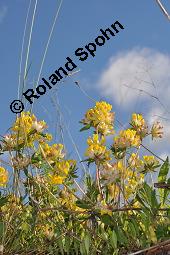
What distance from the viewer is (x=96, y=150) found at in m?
1.88

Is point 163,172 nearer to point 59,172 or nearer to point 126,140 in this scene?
point 126,140

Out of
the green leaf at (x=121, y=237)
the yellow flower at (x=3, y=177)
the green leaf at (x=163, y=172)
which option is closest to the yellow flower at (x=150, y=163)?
the green leaf at (x=163, y=172)

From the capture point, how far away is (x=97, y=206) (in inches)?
67.6

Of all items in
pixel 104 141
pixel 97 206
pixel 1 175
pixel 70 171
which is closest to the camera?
pixel 97 206

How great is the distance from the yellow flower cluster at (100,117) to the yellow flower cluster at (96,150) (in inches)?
5.0

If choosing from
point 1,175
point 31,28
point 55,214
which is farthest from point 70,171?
point 31,28

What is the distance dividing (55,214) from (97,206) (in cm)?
41

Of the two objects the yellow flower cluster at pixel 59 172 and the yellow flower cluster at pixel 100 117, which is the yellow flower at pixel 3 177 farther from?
the yellow flower cluster at pixel 100 117

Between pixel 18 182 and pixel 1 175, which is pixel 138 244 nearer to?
pixel 18 182

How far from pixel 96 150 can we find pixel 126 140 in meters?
0.12

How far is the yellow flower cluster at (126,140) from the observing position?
6.27 feet

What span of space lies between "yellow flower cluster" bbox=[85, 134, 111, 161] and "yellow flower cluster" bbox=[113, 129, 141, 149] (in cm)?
5

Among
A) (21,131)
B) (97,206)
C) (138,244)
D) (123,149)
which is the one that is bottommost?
(138,244)

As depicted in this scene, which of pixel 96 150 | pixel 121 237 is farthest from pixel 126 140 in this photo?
pixel 121 237
